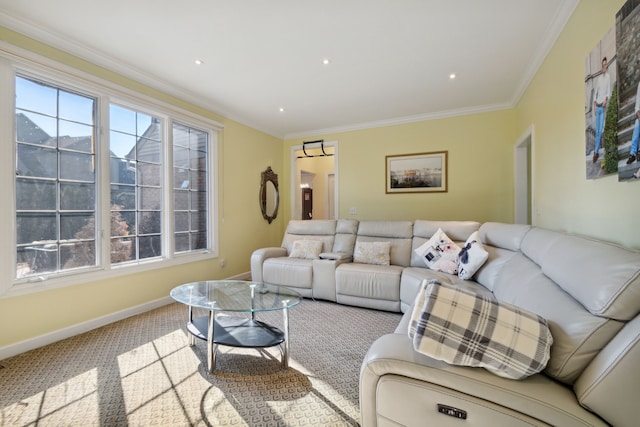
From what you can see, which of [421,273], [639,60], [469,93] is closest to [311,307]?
[421,273]

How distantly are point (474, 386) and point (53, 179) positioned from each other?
331 centimetres

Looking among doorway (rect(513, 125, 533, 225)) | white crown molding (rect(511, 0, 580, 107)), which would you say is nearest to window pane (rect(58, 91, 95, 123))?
white crown molding (rect(511, 0, 580, 107))

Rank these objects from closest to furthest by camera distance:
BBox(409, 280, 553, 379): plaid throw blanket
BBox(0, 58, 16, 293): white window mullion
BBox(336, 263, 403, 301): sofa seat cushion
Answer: BBox(409, 280, 553, 379): plaid throw blanket
BBox(0, 58, 16, 293): white window mullion
BBox(336, 263, 403, 301): sofa seat cushion

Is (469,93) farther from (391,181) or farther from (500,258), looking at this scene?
(500,258)

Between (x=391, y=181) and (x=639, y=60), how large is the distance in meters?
3.46

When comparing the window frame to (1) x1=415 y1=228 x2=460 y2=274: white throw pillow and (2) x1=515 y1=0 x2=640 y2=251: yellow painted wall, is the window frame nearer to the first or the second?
(1) x1=415 y1=228 x2=460 y2=274: white throw pillow

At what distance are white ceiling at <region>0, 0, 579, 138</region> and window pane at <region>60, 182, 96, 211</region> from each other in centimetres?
119

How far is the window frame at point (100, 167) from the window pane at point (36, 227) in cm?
8

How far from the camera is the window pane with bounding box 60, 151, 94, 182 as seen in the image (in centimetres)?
248

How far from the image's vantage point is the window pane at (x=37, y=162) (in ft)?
7.34

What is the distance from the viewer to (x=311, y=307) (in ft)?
10.7

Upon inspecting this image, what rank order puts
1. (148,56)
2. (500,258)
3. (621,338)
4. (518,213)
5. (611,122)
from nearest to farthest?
(621,338)
(611,122)
(500,258)
(148,56)
(518,213)

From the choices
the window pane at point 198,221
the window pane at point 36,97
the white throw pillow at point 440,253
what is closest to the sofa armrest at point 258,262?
the window pane at point 198,221

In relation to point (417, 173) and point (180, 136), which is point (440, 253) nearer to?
point (417, 173)
